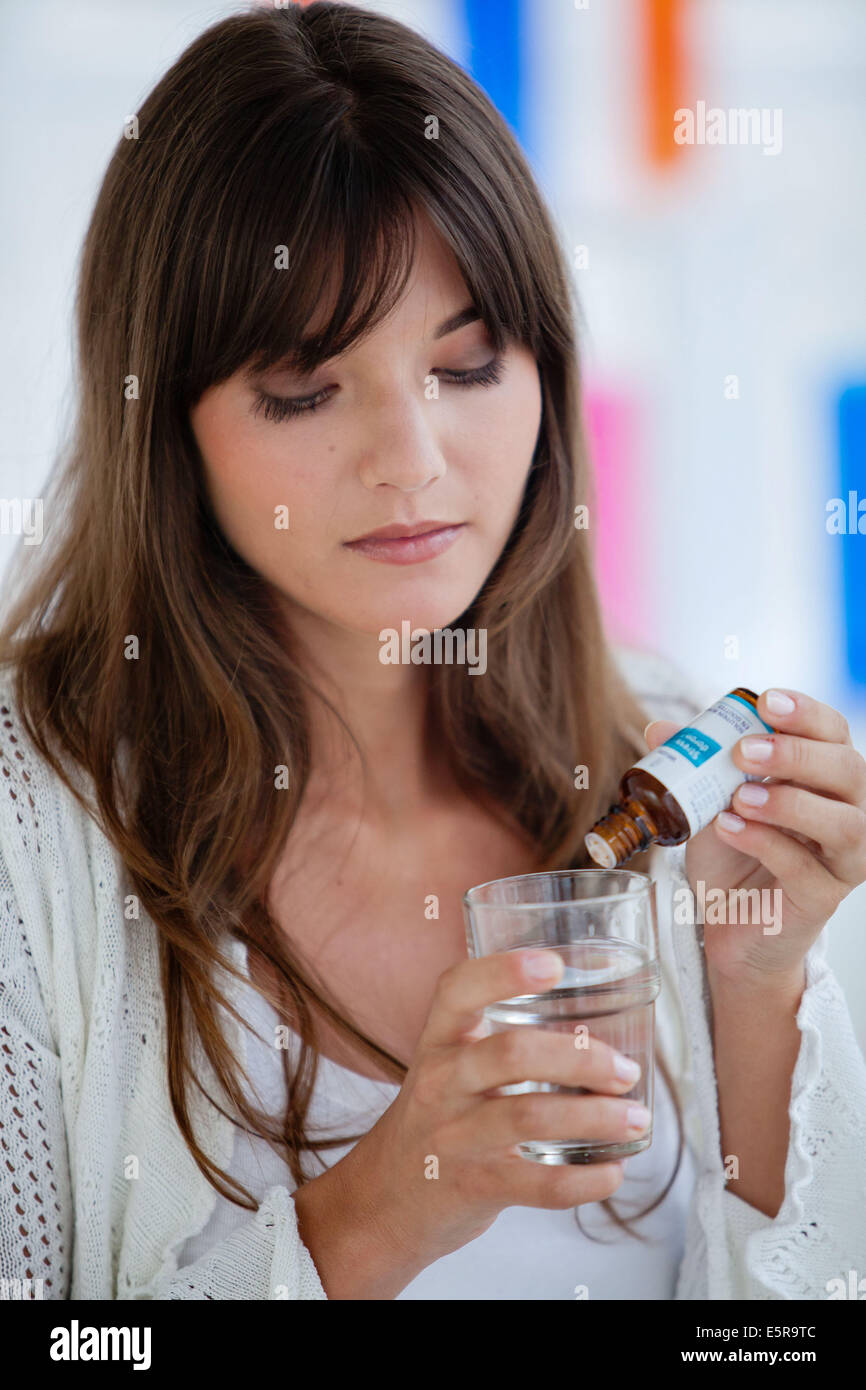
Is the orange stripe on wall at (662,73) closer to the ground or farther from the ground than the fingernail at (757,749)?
farther from the ground

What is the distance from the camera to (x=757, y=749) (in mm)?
915

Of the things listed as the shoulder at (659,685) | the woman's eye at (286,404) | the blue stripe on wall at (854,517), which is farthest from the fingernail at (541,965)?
the blue stripe on wall at (854,517)

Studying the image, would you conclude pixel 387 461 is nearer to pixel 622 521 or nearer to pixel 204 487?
pixel 204 487

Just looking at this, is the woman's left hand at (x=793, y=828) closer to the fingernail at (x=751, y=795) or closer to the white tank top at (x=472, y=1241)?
the fingernail at (x=751, y=795)

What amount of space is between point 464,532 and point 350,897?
41 cm

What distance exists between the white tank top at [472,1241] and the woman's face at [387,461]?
41 cm

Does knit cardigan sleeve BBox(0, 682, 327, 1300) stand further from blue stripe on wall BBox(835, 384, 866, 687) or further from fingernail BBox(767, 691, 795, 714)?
blue stripe on wall BBox(835, 384, 866, 687)

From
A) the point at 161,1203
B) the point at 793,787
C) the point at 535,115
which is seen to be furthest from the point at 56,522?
the point at 535,115

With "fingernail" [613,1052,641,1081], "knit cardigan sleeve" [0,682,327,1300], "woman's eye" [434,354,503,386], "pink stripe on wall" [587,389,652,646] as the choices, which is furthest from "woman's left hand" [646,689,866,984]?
"pink stripe on wall" [587,389,652,646]

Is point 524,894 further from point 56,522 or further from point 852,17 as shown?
point 852,17

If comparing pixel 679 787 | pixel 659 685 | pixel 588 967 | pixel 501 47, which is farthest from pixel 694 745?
pixel 501 47

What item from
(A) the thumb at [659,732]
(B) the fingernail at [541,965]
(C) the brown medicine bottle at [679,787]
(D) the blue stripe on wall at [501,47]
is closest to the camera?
(B) the fingernail at [541,965]

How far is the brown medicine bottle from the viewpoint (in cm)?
89

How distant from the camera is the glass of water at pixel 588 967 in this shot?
780mm
